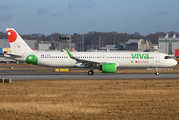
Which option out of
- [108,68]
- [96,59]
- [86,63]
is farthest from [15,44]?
[108,68]

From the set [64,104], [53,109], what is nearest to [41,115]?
[53,109]

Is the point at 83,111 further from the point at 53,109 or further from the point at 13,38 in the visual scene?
the point at 13,38

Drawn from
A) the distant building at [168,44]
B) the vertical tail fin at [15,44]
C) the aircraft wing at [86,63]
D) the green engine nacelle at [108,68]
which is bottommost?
the green engine nacelle at [108,68]

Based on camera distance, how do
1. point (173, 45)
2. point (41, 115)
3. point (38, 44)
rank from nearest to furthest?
point (41, 115), point (173, 45), point (38, 44)

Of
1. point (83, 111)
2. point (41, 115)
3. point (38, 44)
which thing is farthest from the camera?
point (38, 44)

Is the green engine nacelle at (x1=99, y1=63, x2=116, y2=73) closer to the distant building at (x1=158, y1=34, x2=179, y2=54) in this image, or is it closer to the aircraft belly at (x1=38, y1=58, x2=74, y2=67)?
the aircraft belly at (x1=38, y1=58, x2=74, y2=67)

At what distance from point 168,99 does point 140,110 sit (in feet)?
15.6

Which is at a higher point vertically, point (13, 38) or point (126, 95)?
point (13, 38)

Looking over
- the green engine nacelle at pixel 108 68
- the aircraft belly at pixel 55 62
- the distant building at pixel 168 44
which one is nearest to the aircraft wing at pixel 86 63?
the green engine nacelle at pixel 108 68

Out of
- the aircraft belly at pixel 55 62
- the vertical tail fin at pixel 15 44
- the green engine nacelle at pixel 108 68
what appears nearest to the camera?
the green engine nacelle at pixel 108 68

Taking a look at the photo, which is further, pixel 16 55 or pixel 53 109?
pixel 16 55

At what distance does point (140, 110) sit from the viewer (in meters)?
15.1

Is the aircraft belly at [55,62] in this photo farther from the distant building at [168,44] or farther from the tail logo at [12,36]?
the distant building at [168,44]

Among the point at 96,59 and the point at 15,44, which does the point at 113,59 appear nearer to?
the point at 96,59
